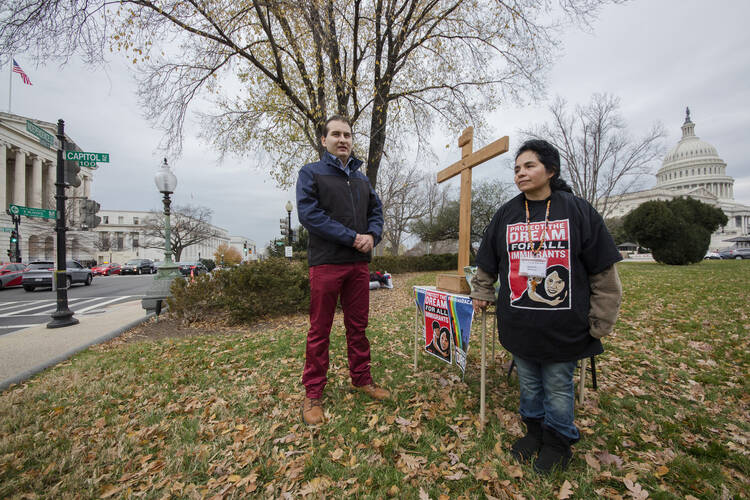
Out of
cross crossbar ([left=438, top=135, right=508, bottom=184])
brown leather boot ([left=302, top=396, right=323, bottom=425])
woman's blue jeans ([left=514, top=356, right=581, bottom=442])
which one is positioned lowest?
brown leather boot ([left=302, top=396, right=323, bottom=425])

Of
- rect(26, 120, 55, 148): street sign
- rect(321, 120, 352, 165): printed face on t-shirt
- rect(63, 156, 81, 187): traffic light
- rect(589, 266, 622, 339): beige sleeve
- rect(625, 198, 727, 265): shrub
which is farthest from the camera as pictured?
rect(625, 198, 727, 265): shrub

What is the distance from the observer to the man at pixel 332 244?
2.49m

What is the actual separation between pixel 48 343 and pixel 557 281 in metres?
7.57

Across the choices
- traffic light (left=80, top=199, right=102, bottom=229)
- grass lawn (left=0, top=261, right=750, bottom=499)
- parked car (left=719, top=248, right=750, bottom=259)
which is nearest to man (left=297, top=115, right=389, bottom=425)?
grass lawn (left=0, top=261, right=750, bottom=499)

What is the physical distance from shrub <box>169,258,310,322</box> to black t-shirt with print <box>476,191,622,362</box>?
5.61m

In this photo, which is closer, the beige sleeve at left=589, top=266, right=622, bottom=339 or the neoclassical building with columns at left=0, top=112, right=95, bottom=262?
the beige sleeve at left=589, top=266, right=622, bottom=339

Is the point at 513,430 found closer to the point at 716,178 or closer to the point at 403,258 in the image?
the point at 403,258

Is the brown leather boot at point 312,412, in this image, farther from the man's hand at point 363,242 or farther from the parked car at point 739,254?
the parked car at point 739,254

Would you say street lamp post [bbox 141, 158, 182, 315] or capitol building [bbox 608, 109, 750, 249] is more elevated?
capitol building [bbox 608, 109, 750, 249]

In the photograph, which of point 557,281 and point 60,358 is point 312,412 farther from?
point 60,358

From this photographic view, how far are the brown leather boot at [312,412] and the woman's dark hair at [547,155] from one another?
2.49 meters

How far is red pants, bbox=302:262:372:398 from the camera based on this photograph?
2529 mm

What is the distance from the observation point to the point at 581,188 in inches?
838

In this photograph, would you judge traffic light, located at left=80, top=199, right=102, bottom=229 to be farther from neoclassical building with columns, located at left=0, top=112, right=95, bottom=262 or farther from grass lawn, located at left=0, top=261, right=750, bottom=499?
neoclassical building with columns, located at left=0, top=112, right=95, bottom=262
